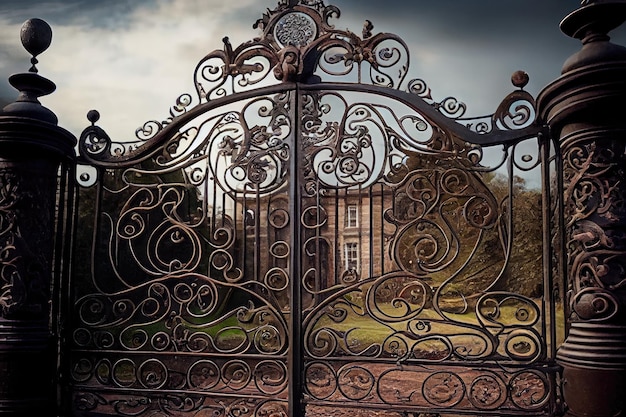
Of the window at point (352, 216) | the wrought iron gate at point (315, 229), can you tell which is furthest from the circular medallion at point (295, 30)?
the window at point (352, 216)

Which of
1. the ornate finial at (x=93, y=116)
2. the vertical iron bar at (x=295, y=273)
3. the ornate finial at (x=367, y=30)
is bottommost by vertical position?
the vertical iron bar at (x=295, y=273)

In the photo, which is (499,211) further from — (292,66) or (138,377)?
(138,377)

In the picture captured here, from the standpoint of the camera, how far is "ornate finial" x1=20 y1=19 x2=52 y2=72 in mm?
3602

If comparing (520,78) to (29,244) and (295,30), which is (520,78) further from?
(29,244)

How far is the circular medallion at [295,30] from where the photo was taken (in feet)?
11.6

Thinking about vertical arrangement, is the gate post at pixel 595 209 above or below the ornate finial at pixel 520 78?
below

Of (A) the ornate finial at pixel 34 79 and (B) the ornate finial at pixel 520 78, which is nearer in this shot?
(B) the ornate finial at pixel 520 78

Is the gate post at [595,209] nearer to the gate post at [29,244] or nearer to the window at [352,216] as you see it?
the window at [352,216]

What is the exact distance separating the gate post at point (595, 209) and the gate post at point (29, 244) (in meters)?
2.93

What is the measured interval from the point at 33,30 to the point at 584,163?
11.0 feet

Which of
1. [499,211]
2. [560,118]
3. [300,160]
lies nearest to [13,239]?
[300,160]

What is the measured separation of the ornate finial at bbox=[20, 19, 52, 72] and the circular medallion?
1.49 m

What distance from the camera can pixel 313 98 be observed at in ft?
11.6

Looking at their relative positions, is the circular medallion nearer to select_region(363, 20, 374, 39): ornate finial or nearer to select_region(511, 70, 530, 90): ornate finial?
select_region(363, 20, 374, 39): ornate finial
